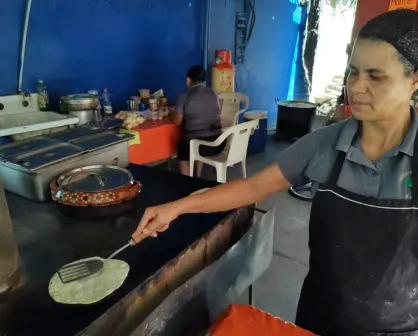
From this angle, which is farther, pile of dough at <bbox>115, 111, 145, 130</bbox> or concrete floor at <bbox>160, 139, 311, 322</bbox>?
pile of dough at <bbox>115, 111, 145, 130</bbox>

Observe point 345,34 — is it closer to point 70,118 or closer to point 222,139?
point 222,139

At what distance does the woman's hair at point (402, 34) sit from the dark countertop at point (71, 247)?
714mm

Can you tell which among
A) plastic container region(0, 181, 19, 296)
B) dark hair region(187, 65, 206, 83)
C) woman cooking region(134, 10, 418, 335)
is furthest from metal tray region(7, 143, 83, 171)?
dark hair region(187, 65, 206, 83)

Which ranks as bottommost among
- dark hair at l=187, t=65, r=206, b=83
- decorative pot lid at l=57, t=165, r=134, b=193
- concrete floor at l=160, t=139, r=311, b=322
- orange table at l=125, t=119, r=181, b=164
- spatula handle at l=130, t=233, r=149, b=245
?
concrete floor at l=160, t=139, r=311, b=322

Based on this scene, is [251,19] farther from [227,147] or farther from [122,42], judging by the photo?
[227,147]

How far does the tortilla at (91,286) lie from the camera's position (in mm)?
852

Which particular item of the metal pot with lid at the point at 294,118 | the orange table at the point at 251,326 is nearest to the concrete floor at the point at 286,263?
the orange table at the point at 251,326

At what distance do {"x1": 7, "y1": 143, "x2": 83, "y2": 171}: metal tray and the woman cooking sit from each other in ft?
1.79

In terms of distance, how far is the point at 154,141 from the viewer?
2949 millimetres

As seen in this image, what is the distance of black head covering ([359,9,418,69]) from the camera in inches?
32.1

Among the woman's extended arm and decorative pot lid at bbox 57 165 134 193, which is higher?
the woman's extended arm

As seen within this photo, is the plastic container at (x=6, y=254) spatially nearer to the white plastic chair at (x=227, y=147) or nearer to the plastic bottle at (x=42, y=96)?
the plastic bottle at (x=42, y=96)

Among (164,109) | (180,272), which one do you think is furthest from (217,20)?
(180,272)

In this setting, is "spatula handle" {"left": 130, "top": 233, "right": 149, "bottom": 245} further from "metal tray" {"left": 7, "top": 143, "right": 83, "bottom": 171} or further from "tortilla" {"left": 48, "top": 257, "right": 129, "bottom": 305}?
"metal tray" {"left": 7, "top": 143, "right": 83, "bottom": 171}
